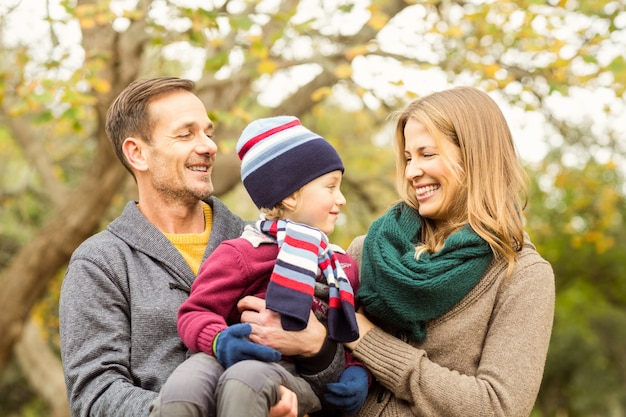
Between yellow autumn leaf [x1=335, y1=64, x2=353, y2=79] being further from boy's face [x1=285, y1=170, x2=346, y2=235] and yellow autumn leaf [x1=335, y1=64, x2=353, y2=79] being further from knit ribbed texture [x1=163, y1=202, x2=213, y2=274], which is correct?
boy's face [x1=285, y1=170, x2=346, y2=235]

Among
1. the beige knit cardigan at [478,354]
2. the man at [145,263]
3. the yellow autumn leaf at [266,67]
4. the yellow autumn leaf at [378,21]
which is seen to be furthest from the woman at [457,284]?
the yellow autumn leaf at [378,21]

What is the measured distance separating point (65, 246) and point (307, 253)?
13.0 ft

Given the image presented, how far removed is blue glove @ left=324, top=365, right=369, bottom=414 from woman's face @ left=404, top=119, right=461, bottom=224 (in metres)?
0.62

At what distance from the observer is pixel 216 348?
217cm

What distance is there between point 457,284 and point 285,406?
0.70m

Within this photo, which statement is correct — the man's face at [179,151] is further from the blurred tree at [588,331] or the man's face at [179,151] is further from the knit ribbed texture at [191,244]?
the blurred tree at [588,331]

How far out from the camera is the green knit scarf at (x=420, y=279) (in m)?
2.44

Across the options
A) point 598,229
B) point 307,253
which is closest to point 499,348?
point 307,253

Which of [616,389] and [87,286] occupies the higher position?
[87,286]

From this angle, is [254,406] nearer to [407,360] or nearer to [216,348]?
[216,348]

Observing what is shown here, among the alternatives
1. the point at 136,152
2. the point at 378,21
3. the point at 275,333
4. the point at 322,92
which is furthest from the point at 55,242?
the point at 275,333

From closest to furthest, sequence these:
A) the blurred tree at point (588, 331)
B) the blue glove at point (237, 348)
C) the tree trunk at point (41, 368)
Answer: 1. the blue glove at point (237, 348)
2. the tree trunk at point (41, 368)
3. the blurred tree at point (588, 331)

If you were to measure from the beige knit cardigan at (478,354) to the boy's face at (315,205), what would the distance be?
0.42m

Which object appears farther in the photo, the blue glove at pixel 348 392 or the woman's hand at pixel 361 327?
the woman's hand at pixel 361 327
